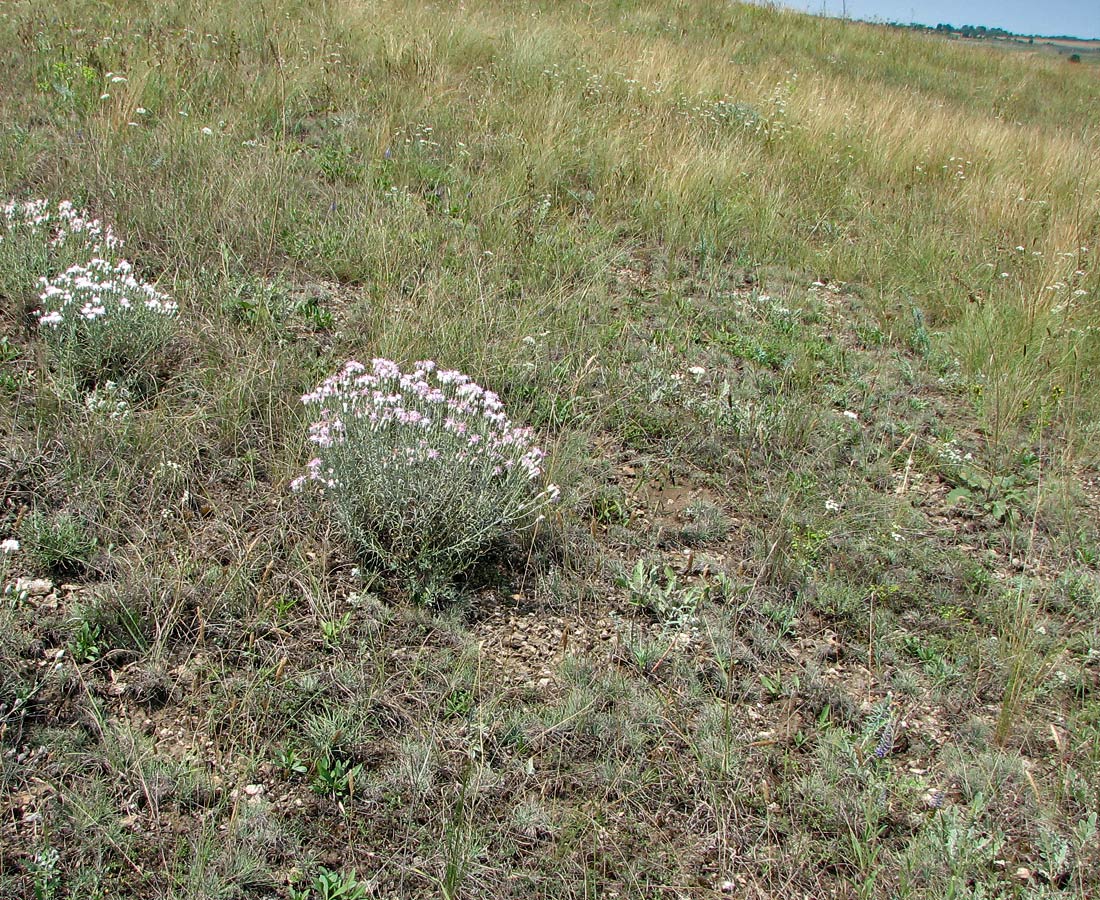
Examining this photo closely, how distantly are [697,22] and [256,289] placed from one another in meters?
10.4

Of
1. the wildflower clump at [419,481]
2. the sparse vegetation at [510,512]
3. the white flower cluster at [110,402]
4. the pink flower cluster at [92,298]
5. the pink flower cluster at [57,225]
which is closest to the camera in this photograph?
the sparse vegetation at [510,512]

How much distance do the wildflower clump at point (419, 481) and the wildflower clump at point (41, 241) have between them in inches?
71.1

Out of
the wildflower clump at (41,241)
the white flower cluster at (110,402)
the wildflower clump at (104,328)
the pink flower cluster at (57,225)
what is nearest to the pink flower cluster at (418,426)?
the white flower cluster at (110,402)

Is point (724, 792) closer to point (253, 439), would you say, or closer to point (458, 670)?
point (458, 670)

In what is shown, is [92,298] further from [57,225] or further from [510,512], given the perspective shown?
[510,512]

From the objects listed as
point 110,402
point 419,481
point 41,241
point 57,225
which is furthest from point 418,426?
point 57,225

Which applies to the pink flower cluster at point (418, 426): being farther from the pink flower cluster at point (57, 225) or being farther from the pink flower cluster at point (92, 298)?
the pink flower cluster at point (57, 225)

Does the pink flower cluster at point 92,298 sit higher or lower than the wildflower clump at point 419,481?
higher

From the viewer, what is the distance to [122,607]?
8.50 ft

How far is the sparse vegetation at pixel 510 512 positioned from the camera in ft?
7.33

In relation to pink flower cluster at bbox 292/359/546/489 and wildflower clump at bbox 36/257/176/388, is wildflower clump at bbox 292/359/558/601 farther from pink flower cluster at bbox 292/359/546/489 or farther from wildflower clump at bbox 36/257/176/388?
wildflower clump at bbox 36/257/176/388

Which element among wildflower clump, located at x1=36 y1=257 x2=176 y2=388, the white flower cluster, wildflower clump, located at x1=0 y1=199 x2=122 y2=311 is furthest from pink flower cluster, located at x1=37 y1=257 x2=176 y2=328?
the white flower cluster

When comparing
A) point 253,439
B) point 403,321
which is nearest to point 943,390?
point 403,321

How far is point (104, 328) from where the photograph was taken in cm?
347
